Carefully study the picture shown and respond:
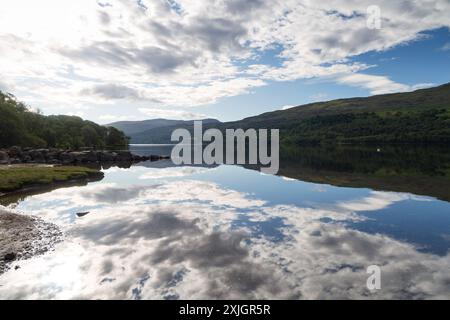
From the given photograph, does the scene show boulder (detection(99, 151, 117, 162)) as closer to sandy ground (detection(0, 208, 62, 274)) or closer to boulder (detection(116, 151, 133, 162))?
boulder (detection(116, 151, 133, 162))

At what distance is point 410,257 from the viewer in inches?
946

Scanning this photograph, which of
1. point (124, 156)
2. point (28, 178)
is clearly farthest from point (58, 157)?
point (28, 178)

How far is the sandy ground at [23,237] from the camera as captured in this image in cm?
2309

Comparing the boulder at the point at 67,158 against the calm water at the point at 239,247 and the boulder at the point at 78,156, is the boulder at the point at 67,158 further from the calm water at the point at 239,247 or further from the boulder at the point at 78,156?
the calm water at the point at 239,247

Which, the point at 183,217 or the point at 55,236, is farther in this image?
the point at 183,217

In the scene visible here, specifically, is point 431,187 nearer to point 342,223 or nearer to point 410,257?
point 342,223

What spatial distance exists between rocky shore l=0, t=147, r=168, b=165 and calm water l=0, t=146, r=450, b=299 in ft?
211

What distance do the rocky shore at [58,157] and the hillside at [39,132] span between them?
1476 centimetres

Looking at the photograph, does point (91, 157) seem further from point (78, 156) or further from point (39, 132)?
point (39, 132)

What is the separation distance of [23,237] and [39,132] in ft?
481

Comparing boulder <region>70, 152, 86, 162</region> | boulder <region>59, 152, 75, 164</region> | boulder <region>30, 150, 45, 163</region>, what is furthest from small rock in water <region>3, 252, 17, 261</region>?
boulder <region>70, 152, 86, 162</region>
